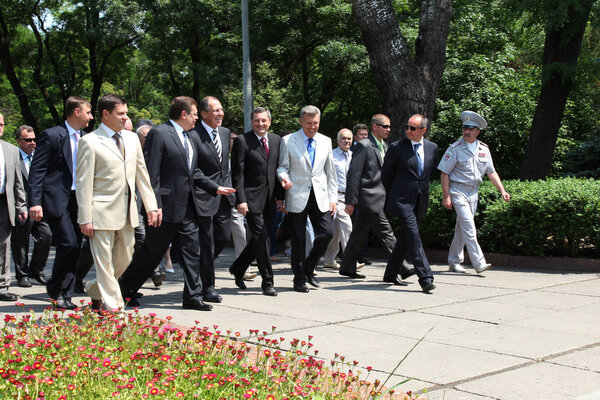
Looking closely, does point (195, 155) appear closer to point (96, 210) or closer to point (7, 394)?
point (96, 210)

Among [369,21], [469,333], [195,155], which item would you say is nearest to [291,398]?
[469,333]

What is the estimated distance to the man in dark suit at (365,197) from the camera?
916 cm

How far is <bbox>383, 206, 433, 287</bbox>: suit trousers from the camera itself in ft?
26.9

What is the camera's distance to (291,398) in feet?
12.6

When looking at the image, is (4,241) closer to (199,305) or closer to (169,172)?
(169,172)

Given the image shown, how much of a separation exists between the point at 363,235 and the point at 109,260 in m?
3.71

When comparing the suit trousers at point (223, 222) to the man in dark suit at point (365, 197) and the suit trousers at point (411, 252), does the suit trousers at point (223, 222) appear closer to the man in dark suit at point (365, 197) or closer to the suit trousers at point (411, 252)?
→ the man in dark suit at point (365, 197)

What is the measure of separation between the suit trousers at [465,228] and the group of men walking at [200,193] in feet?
0.05

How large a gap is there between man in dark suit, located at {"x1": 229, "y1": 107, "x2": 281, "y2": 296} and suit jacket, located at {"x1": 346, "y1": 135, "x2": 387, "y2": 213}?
3.83 ft

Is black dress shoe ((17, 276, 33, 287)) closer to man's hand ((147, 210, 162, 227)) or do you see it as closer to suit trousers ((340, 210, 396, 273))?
man's hand ((147, 210, 162, 227))

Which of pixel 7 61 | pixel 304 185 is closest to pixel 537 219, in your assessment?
pixel 304 185

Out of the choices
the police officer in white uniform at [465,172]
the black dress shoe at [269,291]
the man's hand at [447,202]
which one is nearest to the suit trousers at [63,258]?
the black dress shoe at [269,291]

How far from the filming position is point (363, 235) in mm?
9305

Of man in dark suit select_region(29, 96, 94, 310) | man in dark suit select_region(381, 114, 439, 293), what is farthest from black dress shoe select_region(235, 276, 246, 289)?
man in dark suit select_region(29, 96, 94, 310)
